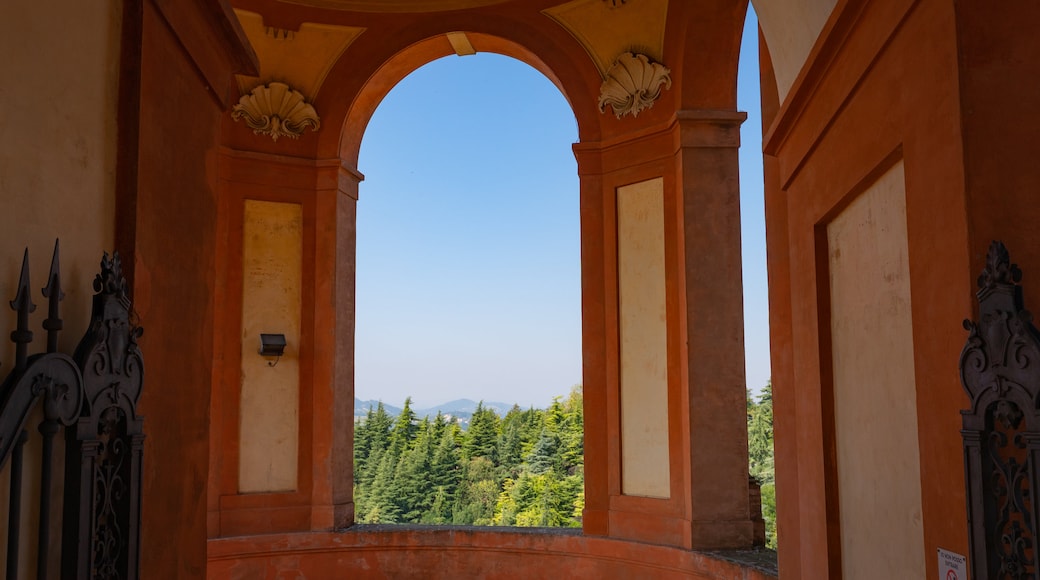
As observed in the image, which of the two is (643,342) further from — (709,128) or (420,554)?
(420,554)

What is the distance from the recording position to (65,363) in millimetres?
2609

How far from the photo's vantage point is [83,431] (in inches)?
108

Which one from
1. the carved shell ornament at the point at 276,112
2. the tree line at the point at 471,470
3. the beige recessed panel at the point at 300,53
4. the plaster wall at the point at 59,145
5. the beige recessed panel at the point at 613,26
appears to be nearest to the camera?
the plaster wall at the point at 59,145

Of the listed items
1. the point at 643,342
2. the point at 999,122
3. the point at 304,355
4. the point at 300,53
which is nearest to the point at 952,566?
the point at 999,122

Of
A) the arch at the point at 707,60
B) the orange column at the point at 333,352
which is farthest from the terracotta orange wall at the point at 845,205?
the orange column at the point at 333,352

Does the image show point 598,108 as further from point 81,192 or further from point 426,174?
point 426,174

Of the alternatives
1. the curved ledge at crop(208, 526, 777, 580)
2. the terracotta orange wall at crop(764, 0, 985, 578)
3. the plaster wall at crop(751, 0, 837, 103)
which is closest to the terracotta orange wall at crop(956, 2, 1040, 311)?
the terracotta orange wall at crop(764, 0, 985, 578)

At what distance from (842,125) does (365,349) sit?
4748 cm

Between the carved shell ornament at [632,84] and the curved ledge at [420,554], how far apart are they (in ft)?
14.7

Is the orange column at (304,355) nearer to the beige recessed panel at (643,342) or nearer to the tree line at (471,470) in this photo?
the beige recessed panel at (643,342)

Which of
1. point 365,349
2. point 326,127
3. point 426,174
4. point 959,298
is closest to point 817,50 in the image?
point 959,298

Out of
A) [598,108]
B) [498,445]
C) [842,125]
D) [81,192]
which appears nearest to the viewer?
[81,192]

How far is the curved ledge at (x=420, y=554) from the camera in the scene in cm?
888

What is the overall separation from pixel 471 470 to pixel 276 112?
21895 millimetres
